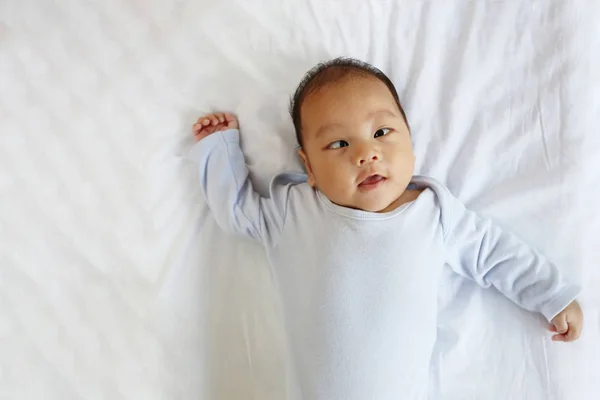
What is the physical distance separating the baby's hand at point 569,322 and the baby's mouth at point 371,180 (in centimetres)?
39

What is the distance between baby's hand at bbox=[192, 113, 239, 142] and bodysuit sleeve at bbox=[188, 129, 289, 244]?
0.02 m

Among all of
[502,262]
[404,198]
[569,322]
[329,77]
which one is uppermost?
[329,77]

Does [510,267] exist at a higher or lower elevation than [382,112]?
lower

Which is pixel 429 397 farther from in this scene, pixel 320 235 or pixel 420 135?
pixel 420 135

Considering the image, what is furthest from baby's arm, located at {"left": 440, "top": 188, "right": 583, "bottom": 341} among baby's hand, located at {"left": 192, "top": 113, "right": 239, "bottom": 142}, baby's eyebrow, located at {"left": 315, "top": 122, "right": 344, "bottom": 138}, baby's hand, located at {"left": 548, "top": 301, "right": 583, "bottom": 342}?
baby's hand, located at {"left": 192, "top": 113, "right": 239, "bottom": 142}

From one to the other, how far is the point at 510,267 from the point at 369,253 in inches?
10.0

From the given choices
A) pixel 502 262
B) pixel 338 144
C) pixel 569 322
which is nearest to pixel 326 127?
pixel 338 144

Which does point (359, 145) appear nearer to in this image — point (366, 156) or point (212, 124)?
point (366, 156)

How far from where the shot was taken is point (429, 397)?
3.46 ft

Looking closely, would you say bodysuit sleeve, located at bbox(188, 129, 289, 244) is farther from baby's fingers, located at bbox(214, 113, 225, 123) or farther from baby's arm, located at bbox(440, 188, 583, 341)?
baby's arm, located at bbox(440, 188, 583, 341)

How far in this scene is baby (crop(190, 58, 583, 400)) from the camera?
99cm

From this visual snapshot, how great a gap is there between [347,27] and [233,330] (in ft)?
2.05

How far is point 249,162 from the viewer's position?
3.80 feet

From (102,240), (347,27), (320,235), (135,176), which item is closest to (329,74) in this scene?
(347,27)
